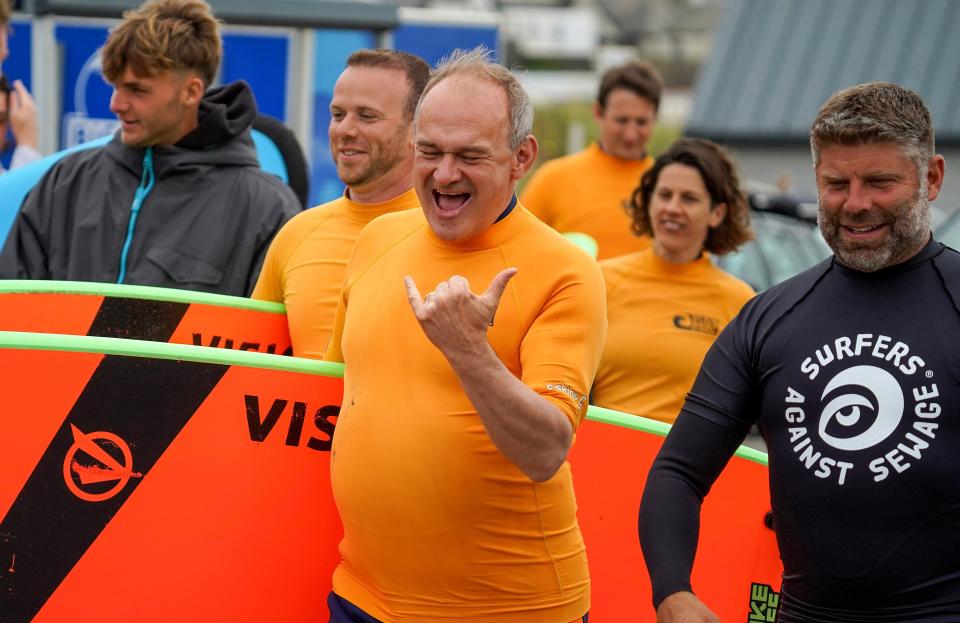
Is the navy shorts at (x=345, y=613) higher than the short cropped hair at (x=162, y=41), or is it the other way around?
the short cropped hair at (x=162, y=41)

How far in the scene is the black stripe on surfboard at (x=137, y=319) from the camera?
178 inches

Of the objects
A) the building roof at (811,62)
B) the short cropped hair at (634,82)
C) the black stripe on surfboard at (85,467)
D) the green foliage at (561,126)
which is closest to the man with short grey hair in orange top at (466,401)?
the black stripe on surfboard at (85,467)

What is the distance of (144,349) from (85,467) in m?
0.33

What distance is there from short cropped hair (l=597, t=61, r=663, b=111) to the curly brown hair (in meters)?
1.35

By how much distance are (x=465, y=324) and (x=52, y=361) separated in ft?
3.96

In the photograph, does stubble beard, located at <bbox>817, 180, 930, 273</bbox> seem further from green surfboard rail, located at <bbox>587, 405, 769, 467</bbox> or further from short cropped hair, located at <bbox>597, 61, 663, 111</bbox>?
short cropped hair, located at <bbox>597, 61, 663, 111</bbox>

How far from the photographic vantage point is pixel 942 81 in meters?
23.8

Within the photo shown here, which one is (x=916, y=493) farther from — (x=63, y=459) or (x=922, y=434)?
(x=63, y=459)

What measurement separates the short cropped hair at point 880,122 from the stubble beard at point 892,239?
3.5 inches

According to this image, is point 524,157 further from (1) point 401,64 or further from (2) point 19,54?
(2) point 19,54

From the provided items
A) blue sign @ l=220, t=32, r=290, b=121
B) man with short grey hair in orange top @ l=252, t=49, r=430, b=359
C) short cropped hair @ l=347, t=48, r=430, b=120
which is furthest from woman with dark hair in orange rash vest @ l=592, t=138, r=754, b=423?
blue sign @ l=220, t=32, r=290, b=121

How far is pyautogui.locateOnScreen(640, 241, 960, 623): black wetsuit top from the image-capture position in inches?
120

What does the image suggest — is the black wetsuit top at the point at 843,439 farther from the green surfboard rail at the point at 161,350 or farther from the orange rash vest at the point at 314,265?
the orange rash vest at the point at 314,265

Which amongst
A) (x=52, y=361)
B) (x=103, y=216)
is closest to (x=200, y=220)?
(x=103, y=216)
